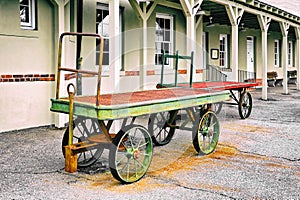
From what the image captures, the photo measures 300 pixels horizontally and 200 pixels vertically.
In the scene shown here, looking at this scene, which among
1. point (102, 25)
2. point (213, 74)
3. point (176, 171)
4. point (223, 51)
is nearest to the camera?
point (176, 171)

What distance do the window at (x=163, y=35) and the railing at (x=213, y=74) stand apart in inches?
142

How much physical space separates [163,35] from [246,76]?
7.63 metres

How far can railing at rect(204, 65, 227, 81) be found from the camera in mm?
15320

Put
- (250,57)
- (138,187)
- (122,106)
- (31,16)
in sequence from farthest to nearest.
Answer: (250,57) → (31,16) → (138,187) → (122,106)

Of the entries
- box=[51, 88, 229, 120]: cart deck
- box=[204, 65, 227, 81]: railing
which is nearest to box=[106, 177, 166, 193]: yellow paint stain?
box=[51, 88, 229, 120]: cart deck

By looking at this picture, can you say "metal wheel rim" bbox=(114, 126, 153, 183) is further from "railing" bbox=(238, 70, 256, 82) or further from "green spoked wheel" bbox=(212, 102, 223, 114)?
"railing" bbox=(238, 70, 256, 82)

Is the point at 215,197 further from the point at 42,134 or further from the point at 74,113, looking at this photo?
the point at 42,134

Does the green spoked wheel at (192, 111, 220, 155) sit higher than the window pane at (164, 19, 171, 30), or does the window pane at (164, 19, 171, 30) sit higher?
the window pane at (164, 19, 171, 30)

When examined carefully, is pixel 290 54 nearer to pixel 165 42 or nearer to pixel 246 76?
pixel 246 76

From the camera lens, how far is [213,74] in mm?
15625

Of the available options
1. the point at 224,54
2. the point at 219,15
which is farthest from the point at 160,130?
the point at 224,54

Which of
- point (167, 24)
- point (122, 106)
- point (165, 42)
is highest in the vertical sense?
point (167, 24)

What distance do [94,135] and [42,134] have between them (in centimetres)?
276

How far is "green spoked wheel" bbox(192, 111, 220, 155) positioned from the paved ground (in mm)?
137
